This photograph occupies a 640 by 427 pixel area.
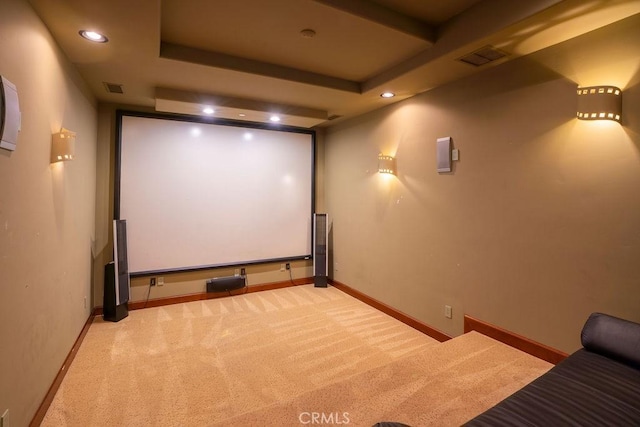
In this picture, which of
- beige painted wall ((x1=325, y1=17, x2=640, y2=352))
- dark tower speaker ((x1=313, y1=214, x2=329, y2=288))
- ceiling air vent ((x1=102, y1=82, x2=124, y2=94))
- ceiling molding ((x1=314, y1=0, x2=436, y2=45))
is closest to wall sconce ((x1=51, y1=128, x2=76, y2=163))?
ceiling air vent ((x1=102, y1=82, x2=124, y2=94))

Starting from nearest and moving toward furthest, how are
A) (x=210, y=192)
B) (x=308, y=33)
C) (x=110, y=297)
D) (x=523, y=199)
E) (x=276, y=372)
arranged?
(x=308, y=33), (x=523, y=199), (x=276, y=372), (x=110, y=297), (x=210, y=192)

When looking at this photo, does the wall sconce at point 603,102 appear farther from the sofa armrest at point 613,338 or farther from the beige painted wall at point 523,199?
the sofa armrest at point 613,338

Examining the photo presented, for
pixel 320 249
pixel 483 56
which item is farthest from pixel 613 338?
pixel 320 249

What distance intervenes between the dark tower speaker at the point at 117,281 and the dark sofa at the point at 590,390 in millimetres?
3805

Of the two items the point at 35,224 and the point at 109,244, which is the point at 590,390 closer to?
the point at 35,224

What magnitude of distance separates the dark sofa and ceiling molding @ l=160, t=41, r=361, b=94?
9.67 feet

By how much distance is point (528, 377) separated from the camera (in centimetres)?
225

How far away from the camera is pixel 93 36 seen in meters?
2.33

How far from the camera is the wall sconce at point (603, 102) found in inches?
80.0

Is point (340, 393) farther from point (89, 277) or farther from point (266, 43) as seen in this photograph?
point (89, 277)

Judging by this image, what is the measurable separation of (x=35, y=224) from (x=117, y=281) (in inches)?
75.5

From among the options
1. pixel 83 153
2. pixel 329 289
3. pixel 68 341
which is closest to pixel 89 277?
pixel 68 341

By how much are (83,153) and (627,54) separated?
14.9 feet

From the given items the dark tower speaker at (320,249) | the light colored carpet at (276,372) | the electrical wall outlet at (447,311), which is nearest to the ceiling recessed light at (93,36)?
the light colored carpet at (276,372)
